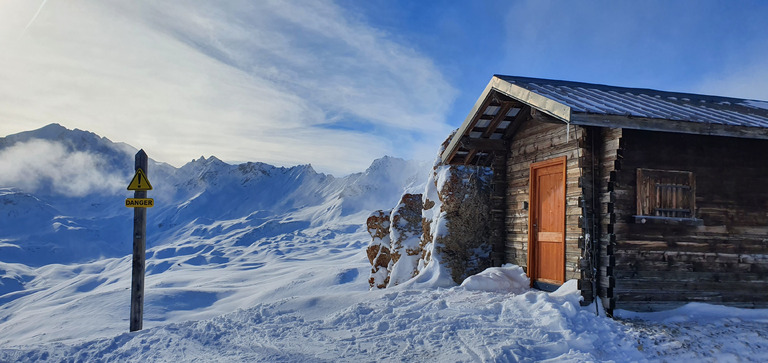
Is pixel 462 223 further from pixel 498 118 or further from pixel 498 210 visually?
pixel 498 118

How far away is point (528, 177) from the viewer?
976cm

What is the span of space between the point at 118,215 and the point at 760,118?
7070 inches

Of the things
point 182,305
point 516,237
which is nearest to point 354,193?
point 182,305

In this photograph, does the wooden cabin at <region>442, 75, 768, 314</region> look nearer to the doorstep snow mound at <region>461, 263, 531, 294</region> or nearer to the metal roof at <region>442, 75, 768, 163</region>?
the metal roof at <region>442, 75, 768, 163</region>

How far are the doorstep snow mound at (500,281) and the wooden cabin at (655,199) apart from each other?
2.48 ft

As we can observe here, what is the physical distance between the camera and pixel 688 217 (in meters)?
7.73

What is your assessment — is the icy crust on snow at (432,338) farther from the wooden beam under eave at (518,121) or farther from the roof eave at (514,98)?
the wooden beam under eave at (518,121)

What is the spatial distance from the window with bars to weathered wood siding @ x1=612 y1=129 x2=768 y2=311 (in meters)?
0.10

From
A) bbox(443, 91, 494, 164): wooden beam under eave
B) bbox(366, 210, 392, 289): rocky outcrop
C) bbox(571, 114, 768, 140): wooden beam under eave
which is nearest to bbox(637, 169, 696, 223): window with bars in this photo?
bbox(571, 114, 768, 140): wooden beam under eave

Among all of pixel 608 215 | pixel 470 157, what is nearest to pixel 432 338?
pixel 608 215

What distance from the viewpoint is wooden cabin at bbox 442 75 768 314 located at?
7.29 m

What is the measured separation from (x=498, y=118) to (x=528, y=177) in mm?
1337

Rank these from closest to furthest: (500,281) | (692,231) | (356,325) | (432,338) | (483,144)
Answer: (432,338) → (356,325) → (692,231) → (500,281) → (483,144)

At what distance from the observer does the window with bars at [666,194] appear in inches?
296
